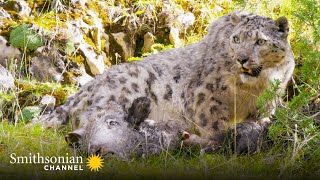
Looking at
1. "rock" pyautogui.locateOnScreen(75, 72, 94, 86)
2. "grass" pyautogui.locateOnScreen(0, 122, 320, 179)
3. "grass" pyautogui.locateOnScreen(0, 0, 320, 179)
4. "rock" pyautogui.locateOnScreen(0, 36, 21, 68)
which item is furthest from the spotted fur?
"rock" pyautogui.locateOnScreen(0, 36, 21, 68)

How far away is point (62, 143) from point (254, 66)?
2.60 metres

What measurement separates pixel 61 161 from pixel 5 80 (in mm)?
3643

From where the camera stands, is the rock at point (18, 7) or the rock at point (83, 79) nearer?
the rock at point (83, 79)

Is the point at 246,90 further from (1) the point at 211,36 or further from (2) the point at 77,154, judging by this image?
(2) the point at 77,154

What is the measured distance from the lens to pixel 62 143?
22.6 ft

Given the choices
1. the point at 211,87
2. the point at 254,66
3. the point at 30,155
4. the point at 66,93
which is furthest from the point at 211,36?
the point at 30,155

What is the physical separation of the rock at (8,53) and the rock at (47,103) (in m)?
1.05

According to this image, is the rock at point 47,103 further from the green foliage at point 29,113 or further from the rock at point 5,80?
the rock at point 5,80

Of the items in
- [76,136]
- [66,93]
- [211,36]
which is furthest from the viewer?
[66,93]

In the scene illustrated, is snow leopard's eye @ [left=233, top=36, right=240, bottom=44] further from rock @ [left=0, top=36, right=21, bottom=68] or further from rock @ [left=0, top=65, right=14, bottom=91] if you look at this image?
rock @ [left=0, top=36, right=21, bottom=68]

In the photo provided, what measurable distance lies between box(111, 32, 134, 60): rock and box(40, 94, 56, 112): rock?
2.24 meters

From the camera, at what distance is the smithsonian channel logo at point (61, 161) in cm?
561

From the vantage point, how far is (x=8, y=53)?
9930 mm

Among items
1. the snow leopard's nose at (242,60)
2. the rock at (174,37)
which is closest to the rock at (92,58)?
the rock at (174,37)
